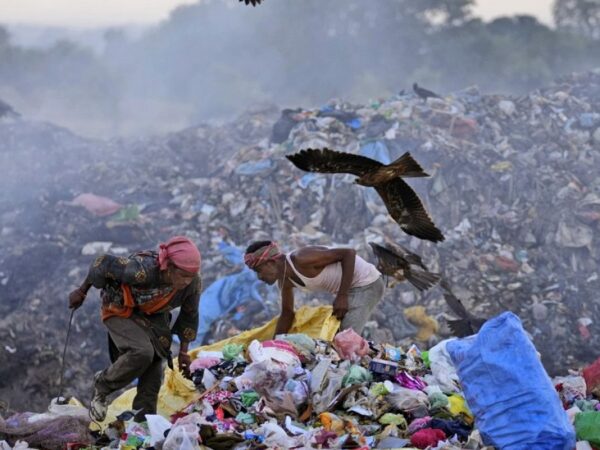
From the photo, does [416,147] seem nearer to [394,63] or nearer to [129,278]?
[129,278]

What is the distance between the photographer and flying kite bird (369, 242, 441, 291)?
561 cm

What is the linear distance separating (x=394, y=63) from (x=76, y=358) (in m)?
24.9

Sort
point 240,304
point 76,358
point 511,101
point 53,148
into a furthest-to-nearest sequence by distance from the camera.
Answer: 1. point 53,148
2. point 511,101
3. point 240,304
4. point 76,358

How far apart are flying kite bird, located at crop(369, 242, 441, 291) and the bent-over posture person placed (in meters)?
0.66

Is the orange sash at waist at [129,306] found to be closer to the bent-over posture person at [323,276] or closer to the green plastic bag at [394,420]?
the bent-over posture person at [323,276]

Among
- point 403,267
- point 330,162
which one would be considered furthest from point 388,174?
point 403,267

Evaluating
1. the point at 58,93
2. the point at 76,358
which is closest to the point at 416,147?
the point at 76,358

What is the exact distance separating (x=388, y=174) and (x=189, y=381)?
1706mm

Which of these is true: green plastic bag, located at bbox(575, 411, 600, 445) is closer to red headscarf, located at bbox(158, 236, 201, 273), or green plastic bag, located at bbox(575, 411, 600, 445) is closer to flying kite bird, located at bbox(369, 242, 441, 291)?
red headscarf, located at bbox(158, 236, 201, 273)

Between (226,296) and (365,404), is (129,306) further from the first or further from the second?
(226,296)

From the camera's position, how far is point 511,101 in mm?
11805

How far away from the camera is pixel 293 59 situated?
30.1 meters

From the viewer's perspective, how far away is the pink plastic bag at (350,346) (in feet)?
14.4

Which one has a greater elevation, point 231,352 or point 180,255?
point 180,255
